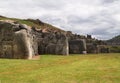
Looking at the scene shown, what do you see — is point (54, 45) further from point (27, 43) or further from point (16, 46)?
point (16, 46)

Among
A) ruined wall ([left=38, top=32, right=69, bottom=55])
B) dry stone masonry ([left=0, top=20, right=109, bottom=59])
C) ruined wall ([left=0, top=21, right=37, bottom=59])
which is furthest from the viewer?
ruined wall ([left=38, top=32, right=69, bottom=55])

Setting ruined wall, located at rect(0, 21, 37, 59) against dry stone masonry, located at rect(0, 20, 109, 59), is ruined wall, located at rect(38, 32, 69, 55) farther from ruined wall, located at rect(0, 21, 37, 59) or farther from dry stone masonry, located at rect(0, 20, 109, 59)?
ruined wall, located at rect(0, 21, 37, 59)

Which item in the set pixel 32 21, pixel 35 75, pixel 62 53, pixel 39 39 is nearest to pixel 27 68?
pixel 35 75

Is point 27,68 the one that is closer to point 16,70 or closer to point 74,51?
point 16,70

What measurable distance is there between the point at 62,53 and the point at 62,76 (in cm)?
2881

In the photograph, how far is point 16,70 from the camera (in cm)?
2697

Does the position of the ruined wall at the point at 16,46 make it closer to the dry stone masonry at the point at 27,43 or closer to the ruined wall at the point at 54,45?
the dry stone masonry at the point at 27,43

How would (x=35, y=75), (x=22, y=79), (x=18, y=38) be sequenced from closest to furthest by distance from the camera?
1. (x=22, y=79)
2. (x=35, y=75)
3. (x=18, y=38)

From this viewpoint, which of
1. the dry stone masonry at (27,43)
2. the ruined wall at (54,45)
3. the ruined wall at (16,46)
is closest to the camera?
the ruined wall at (16,46)

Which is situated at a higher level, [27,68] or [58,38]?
[58,38]

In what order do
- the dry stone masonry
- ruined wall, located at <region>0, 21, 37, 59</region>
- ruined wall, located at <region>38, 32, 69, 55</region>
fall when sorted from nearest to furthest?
ruined wall, located at <region>0, 21, 37, 59</region>
the dry stone masonry
ruined wall, located at <region>38, 32, 69, 55</region>

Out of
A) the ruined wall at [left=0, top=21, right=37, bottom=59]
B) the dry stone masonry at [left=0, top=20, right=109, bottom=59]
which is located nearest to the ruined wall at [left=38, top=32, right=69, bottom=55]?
the dry stone masonry at [left=0, top=20, right=109, bottom=59]

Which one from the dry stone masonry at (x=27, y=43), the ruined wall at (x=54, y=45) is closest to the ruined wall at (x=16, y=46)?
the dry stone masonry at (x=27, y=43)

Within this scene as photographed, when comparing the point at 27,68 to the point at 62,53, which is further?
the point at 62,53
